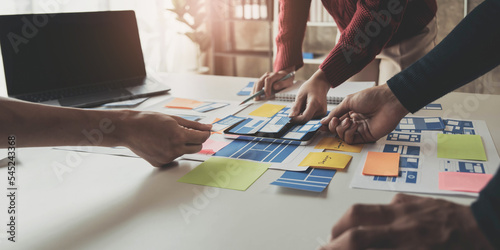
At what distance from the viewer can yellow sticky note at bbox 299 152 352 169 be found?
2.66 ft

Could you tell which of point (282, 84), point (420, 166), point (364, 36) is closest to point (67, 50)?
point (282, 84)

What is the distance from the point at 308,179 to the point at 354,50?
575mm

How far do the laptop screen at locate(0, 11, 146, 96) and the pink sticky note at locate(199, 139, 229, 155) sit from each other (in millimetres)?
699

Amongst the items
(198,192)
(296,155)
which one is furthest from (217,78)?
(198,192)

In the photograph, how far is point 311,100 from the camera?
1123mm

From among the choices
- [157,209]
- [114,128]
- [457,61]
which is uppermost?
[457,61]

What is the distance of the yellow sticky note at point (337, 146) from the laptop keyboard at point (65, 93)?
87 cm

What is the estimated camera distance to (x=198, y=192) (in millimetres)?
739

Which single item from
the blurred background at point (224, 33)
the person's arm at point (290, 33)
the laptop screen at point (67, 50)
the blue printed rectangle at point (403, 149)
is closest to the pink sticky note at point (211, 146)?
the blue printed rectangle at point (403, 149)

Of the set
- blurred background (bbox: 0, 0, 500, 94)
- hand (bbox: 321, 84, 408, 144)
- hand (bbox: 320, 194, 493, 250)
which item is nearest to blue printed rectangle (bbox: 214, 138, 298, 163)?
hand (bbox: 321, 84, 408, 144)

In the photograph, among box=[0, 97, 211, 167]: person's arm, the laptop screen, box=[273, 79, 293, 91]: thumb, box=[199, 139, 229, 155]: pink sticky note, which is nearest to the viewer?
box=[0, 97, 211, 167]: person's arm

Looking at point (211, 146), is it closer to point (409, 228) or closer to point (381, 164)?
point (381, 164)

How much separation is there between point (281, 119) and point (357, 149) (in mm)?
256

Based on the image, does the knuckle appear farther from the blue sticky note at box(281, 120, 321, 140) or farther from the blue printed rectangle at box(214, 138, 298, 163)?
the blue sticky note at box(281, 120, 321, 140)
